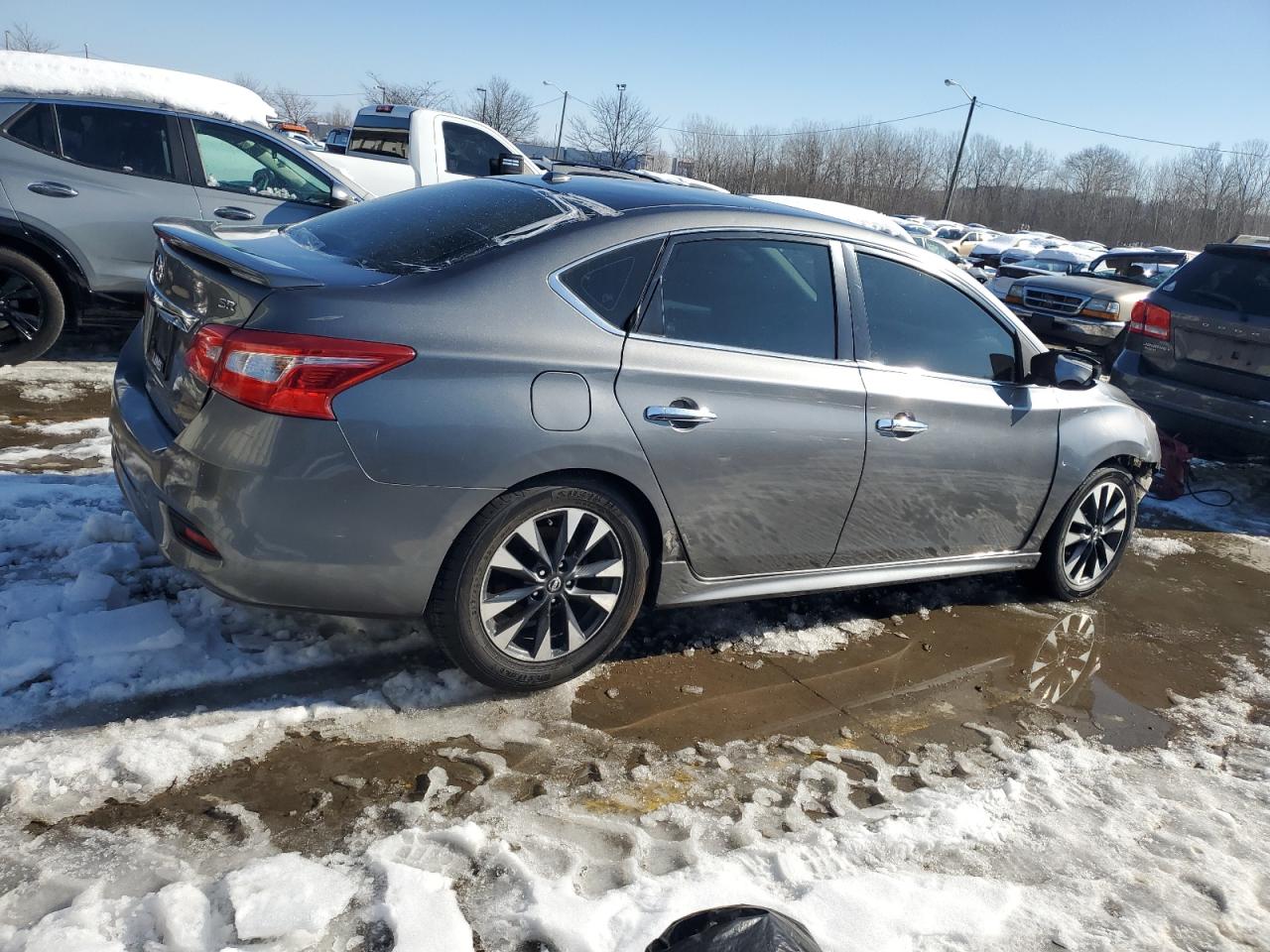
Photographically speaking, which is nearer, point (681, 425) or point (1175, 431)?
point (681, 425)

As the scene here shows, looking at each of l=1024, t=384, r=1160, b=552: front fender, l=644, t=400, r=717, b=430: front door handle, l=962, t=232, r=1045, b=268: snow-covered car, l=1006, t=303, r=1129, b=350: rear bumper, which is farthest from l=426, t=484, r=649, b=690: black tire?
l=962, t=232, r=1045, b=268: snow-covered car

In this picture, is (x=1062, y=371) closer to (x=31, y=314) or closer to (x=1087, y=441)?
(x=1087, y=441)

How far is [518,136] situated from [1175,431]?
60.6 m

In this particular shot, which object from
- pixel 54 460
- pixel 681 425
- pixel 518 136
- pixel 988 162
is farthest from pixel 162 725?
pixel 988 162

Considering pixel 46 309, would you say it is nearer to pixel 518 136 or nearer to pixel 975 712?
pixel 975 712

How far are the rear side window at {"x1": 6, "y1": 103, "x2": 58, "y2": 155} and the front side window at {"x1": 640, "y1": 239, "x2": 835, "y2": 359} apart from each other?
5.26 m

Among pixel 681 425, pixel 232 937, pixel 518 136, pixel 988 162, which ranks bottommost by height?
pixel 232 937

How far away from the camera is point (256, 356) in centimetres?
282

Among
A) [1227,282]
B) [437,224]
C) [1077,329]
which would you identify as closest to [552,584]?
[437,224]

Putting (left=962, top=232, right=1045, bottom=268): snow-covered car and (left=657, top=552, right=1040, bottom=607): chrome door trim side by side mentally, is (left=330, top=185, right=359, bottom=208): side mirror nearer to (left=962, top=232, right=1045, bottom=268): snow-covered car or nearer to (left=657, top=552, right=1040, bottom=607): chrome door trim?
(left=657, top=552, right=1040, bottom=607): chrome door trim

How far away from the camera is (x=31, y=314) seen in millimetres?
6598

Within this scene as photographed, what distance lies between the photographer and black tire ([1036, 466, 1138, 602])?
4777 millimetres

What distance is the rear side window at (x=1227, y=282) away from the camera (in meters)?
6.93

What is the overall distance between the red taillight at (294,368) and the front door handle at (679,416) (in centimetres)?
86
